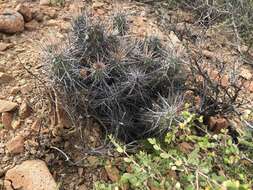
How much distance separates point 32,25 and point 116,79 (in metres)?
1.02

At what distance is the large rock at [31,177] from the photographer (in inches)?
87.0

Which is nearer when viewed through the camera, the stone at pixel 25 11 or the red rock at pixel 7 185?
the red rock at pixel 7 185

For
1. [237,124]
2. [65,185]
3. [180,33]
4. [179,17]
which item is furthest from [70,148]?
[179,17]

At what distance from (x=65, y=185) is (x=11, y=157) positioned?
323 millimetres

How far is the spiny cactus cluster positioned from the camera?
Answer: 2.42 meters

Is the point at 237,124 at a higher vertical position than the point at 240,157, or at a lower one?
lower

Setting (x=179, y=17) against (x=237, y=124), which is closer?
(x=237, y=124)

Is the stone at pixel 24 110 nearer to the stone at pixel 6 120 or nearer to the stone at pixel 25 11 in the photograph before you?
the stone at pixel 6 120

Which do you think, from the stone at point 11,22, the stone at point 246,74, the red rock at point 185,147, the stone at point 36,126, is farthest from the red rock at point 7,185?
the stone at point 246,74

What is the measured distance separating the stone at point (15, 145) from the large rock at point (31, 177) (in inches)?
4.0

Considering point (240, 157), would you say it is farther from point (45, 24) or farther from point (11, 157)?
point (45, 24)

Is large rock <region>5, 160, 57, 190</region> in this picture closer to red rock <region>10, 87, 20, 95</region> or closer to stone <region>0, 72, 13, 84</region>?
red rock <region>10, 87, 20, 95</region>

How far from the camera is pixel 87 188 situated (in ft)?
7.67

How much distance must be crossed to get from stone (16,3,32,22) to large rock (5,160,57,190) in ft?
4.23
